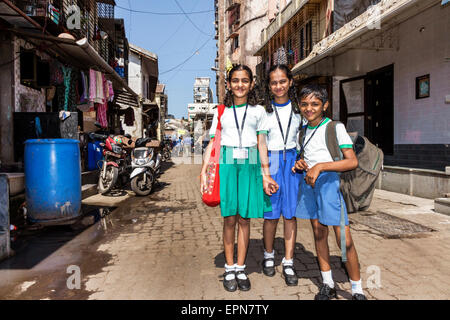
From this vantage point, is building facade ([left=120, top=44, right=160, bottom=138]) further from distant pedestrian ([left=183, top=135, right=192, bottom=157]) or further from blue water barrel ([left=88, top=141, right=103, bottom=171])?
blue water barrel ([left=88, top=141, right=103, bottom=171])

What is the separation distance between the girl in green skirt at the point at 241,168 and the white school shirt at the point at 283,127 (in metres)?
0.11

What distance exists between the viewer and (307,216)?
2756mm

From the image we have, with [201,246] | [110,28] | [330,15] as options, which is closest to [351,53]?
[330,15]

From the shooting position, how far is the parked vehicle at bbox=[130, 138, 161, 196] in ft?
26.5

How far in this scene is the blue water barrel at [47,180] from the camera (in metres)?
4.61

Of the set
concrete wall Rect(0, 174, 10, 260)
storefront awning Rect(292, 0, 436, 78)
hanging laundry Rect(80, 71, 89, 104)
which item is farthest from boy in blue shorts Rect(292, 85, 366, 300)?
hanging laundry Rect(80, 71, 89, 104)

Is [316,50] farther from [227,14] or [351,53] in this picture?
[227,14]

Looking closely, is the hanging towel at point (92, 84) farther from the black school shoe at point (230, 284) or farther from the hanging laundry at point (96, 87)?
the black school shoe at point (230, 284)

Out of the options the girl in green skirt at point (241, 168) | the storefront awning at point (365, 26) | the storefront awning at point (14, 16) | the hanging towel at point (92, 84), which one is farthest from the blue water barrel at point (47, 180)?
the storefront awning at point (365, 26)

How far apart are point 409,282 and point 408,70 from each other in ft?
26.2

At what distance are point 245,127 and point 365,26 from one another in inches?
255

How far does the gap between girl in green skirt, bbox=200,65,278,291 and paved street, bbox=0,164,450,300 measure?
0.38 m

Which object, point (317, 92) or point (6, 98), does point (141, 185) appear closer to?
point (6, 98)

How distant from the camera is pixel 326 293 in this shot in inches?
104
